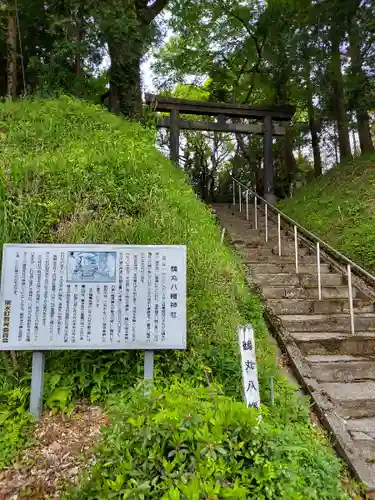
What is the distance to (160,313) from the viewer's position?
9.36ft

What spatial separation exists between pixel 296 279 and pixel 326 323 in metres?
1.36

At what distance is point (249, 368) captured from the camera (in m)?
2.72

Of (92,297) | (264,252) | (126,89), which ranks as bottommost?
(92,297)

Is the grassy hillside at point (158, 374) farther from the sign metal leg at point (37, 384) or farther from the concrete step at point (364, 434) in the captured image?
the concrete step at point (364, 434)

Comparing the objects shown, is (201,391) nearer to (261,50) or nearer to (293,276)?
(293,276)

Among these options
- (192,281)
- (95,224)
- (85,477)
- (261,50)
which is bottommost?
(85,477)

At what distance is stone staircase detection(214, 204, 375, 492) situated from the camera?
331 centimetres

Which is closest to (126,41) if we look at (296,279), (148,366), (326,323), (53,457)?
(296,279)

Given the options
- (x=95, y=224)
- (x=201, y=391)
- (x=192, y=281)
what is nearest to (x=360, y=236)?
(x=192, y=281)

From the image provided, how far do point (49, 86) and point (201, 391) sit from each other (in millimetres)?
7988

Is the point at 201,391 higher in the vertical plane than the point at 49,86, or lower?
lower

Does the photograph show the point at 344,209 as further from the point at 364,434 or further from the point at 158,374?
the point at 158,374

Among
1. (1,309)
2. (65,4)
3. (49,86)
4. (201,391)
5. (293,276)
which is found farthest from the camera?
(49,86)

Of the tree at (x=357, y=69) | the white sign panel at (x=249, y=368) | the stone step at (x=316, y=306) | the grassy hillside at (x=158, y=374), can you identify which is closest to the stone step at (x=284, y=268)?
the stone step at (x=316, y=306)
